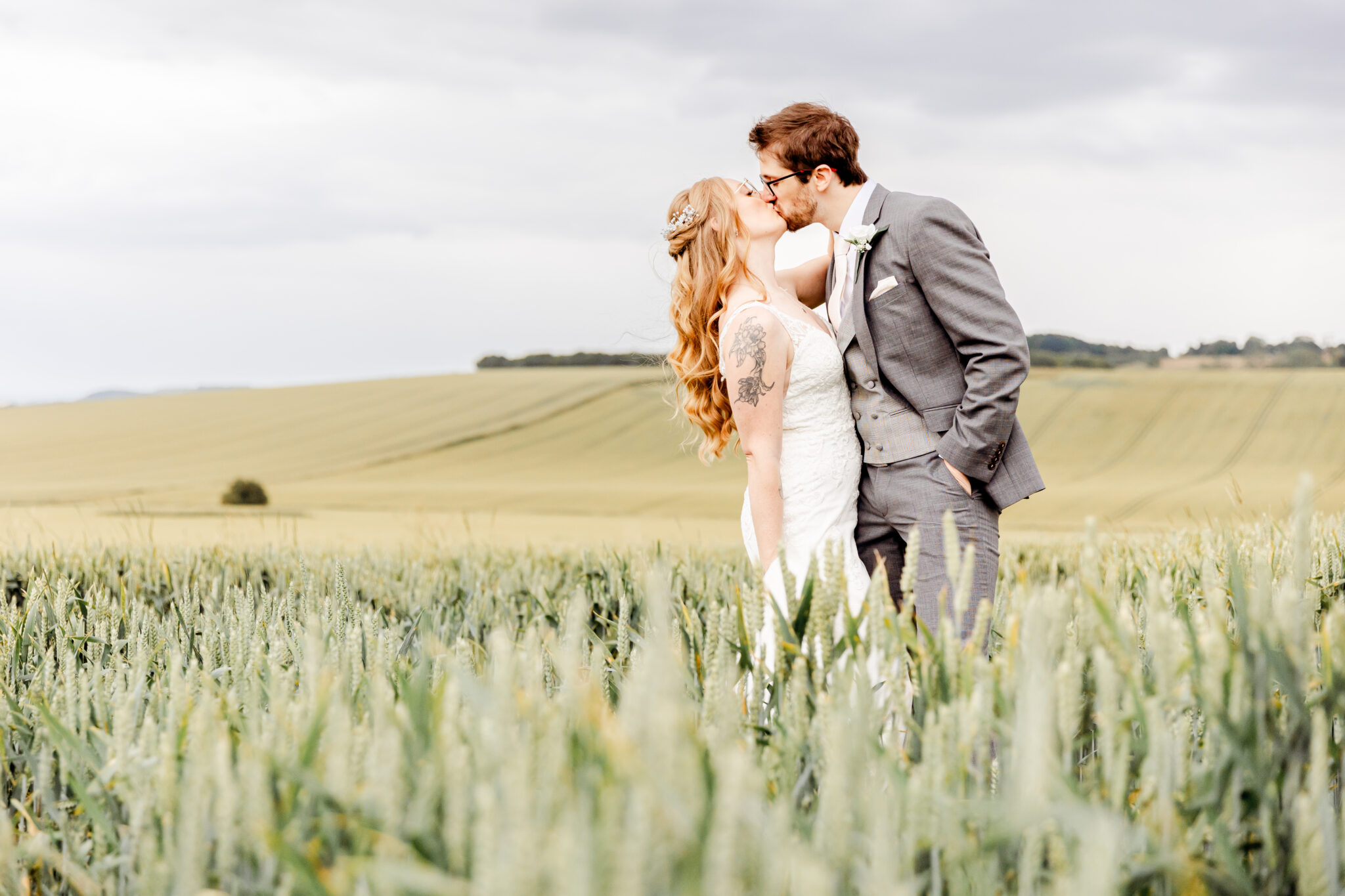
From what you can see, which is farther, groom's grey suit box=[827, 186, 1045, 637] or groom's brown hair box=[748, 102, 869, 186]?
groom's brown hair box=[748, 102, 869, 186]

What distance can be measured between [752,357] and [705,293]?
0.39 m

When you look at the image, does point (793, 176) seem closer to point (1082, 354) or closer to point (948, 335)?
point (948, 335)

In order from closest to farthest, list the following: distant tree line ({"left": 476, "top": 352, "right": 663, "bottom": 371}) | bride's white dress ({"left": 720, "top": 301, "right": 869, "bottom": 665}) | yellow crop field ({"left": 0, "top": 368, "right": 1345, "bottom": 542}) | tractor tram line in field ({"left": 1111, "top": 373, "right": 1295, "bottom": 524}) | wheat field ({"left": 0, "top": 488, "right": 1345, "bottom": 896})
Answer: wheat field ({"left": 0, "top": 488, "right": 1345, "bottom": 896}) < bride's white dress ({"left": 720, "top": 301, "right": 869, "bottom": 665}) < tractor tram line in field ({"left": 1111, "top": 373, "right": 1295, "bottom": 524}) < yellow crop field ({"left": 0, "top": 368, "right": 1345, "bottom": 542}) < distant tree line ({"left": 476, "top": 352, "right": 663, "bottom": 371})

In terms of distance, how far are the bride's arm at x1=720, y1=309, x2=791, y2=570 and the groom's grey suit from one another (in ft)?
0.95

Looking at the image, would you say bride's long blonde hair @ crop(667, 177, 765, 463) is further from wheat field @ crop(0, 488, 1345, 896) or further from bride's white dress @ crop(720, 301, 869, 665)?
wheat field @ crop(0, 488, 1345, 896)

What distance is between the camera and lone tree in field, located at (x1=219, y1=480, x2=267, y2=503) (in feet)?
98.9

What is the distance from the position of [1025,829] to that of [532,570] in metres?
4.64

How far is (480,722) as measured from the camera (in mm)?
1184

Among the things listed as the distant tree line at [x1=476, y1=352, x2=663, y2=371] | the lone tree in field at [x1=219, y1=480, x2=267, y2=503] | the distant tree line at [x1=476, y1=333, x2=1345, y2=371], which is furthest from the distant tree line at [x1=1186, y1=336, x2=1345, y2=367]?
the lone tree in field at [x1=219, y1=480, x2=267, y2=503]

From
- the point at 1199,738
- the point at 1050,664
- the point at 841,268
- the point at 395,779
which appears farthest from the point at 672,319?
the point at 395,779

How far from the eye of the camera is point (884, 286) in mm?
3096

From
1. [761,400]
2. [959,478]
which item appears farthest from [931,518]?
[761,400]

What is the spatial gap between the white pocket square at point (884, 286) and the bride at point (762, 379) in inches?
9.6

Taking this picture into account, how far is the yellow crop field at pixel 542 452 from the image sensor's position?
28.9 meters
